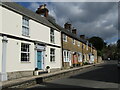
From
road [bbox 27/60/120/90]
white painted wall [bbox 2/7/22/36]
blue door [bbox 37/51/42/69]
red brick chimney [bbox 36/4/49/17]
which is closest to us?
road [bbox 27/60/120/90]

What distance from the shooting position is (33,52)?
59.9ft

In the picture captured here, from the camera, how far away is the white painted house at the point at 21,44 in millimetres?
14273

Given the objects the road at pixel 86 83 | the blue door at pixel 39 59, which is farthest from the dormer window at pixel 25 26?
the road at pixel 86 83

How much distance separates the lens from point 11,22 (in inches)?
600

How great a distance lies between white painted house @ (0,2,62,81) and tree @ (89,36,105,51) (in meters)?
58.4

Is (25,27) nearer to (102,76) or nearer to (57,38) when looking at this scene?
(57,38)

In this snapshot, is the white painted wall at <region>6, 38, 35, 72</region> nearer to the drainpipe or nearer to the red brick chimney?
the drainpipe

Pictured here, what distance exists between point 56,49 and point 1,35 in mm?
11137

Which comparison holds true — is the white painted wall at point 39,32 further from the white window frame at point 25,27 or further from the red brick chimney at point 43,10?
the red brick chimney at point 43,10

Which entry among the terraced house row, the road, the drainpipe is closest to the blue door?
the terraced house row

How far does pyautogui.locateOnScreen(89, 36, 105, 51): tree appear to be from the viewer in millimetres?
79412

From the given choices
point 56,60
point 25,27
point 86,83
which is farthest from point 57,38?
point 86,83

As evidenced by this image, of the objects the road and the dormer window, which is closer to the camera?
the road

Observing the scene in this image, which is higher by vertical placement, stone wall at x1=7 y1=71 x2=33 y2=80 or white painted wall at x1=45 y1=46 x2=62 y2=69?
white painted wall at x1=45 y1=46 x2=62 y2=69
